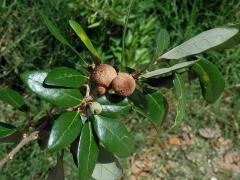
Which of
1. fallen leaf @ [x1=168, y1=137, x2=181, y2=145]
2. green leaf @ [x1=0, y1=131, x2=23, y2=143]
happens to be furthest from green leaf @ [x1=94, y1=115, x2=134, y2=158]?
fallen leaf @ [x1=168, y1=137, x2=181, y2=145]

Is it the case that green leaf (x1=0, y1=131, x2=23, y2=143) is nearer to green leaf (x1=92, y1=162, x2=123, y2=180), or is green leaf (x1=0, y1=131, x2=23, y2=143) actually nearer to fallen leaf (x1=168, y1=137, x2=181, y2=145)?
green leaf (x1=92, y1=162, x2=123, y2=180)

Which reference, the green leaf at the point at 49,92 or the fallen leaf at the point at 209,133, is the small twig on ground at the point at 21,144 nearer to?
the green leaf at the point at 49,92

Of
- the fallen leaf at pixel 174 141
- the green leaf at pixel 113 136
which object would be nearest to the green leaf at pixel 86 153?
the green leaf at pixel 113 136

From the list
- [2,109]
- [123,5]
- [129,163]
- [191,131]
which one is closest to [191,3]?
[123,5]

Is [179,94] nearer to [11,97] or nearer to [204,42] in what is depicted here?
[204,42]

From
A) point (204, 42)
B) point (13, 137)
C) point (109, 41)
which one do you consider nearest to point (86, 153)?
point (13, 137)

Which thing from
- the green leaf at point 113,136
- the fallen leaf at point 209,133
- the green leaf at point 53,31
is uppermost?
the green leaf at point 53,31

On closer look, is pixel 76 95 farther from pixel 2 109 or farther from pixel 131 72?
pixel 2 109
